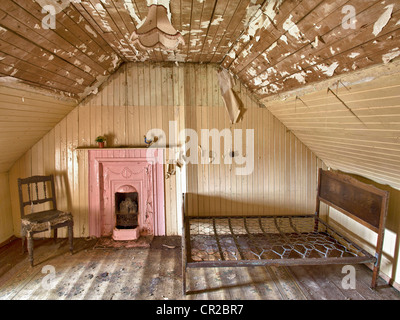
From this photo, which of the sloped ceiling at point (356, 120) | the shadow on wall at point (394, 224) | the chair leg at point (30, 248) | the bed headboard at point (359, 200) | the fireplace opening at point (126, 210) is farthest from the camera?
the fireplace opening at point (126, 210)

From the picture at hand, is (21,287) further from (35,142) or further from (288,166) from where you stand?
(288,166)

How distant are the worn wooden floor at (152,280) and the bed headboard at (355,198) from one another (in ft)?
2.41

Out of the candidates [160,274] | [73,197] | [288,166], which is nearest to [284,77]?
[288,166]

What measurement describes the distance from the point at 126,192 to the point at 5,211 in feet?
5.95

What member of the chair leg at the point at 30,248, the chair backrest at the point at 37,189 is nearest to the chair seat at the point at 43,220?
the chair leg at the point at 30,248

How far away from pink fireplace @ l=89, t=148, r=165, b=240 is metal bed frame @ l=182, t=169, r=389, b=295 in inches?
27.8

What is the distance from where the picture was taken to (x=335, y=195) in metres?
3.23

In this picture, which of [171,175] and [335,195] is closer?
[335,195]

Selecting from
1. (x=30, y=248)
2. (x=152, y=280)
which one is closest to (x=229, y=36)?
(x=152, y=280)

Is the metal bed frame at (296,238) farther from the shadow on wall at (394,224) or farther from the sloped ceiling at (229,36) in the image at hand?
the sloped ceiling at (229,36)

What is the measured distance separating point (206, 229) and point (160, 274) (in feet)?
3.35

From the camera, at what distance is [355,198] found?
284 cm

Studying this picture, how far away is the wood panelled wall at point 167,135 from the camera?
373 centimetres

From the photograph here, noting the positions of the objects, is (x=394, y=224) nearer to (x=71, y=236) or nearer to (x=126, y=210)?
(x=126, y=210)
